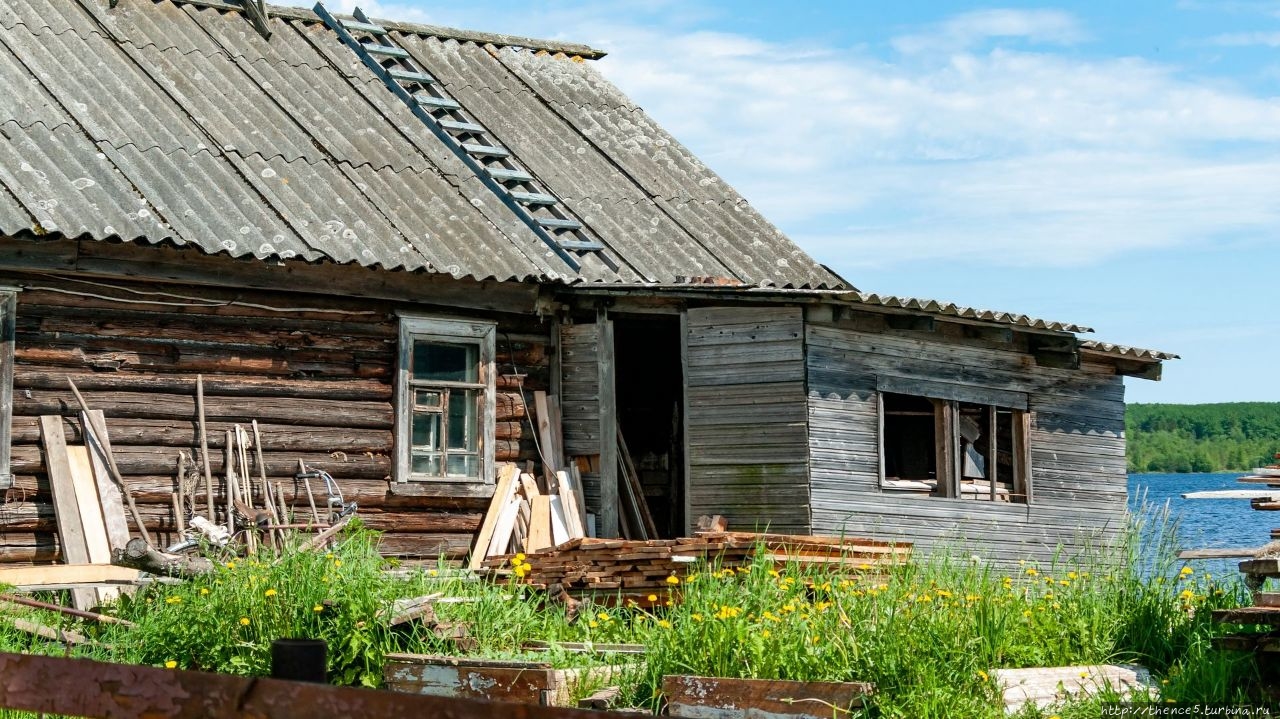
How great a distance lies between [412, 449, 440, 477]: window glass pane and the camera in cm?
1205

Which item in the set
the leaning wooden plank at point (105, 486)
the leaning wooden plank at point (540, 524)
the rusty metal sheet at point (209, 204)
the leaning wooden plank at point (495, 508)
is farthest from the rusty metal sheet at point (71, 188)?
the leaning wooden plank at point (540, 524)

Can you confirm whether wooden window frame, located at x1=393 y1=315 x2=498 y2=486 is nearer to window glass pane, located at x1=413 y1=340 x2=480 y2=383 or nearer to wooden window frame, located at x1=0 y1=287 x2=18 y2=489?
window glass pane, located at x1=413 y1=340 x2=480 y2=383

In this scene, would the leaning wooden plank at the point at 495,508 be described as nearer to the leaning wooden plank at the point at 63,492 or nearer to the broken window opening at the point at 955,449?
the leaning wooden plank at the point at 63,492

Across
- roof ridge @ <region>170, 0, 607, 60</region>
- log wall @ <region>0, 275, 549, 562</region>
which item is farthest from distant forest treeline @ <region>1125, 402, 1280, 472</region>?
log wall @ <region>0, 275, 549, 562</region>

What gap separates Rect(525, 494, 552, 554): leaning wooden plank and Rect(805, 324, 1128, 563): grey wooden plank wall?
2175 millimetres

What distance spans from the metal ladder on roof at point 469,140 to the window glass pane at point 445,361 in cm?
116

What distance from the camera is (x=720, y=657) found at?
715cm

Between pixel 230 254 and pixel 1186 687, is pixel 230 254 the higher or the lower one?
the higher one

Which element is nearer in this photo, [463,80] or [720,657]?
[720,657]

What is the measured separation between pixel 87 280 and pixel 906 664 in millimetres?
6607

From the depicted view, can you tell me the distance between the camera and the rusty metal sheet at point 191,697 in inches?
87.5

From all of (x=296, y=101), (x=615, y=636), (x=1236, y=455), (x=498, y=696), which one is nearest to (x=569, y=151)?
(x=296, y=101)

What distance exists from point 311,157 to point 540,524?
3730 millimetres

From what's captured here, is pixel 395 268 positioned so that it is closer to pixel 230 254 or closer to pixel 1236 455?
pixel 230 254
